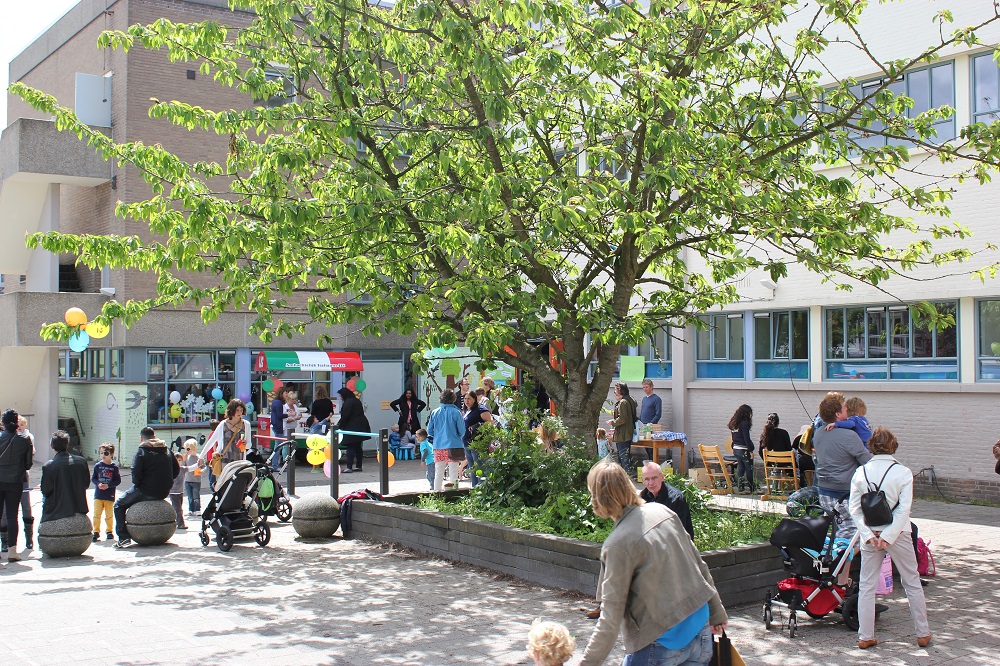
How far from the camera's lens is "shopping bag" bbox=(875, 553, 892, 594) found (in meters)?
7.84

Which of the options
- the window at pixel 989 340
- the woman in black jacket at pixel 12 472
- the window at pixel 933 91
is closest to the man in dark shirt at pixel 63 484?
the woman in black jacket at pixel 12 472

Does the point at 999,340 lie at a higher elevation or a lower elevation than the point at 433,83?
lower

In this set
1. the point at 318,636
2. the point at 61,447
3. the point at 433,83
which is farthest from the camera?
the point at 61,447

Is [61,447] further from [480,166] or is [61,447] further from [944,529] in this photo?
[944,529]

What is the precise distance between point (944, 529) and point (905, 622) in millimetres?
5477

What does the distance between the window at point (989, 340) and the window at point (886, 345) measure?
41cm

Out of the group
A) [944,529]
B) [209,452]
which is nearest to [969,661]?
[944,529]

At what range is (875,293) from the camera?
17.7 metres

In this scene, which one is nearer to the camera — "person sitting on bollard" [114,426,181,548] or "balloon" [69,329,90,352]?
"balloon" [69,329,90,352]

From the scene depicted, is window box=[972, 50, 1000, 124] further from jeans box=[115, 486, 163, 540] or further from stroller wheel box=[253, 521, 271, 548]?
jeans box=[115, 486, 163, 540]

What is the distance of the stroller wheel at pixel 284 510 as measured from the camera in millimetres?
14734

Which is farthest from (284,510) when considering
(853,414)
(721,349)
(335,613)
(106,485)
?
(721,349)

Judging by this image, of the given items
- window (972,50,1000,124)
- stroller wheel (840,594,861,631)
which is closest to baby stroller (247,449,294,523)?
stroller wheel (840,594,861,631)

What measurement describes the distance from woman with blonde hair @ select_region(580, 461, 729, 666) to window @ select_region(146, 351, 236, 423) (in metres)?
19.8
